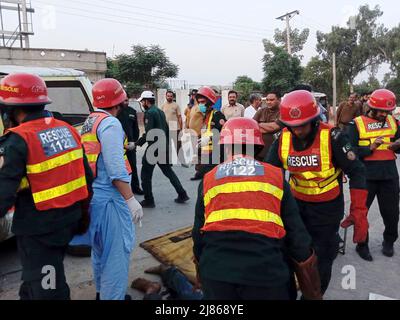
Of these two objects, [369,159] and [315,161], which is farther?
[369,159]

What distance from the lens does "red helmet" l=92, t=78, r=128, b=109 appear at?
8.60 feet

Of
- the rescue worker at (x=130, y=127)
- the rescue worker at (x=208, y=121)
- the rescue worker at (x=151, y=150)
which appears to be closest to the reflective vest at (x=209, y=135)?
the rescue worker at (x=208, y=121)

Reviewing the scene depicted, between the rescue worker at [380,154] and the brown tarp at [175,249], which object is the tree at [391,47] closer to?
the rescue worker at [380,154]

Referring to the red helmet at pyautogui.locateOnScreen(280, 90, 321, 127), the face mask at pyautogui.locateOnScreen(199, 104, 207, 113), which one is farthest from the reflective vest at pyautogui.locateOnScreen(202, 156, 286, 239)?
the face mask at pyautogui.locateOnScreen(199, 104, 207, 113)

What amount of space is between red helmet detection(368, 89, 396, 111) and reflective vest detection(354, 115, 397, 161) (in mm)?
181

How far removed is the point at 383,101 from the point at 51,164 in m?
3.06

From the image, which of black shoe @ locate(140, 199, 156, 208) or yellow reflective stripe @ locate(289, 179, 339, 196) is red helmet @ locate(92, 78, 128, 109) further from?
black shoe @ locate(140, 199, 156, 208)

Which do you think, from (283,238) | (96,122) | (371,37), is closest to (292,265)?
(283,238)

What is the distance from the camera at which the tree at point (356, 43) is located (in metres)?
34.8

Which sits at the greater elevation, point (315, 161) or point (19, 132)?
point (19, 132)

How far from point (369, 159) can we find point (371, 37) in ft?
119

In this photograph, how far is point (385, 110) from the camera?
3504 millimetres

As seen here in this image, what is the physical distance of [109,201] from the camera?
2.52 metres
